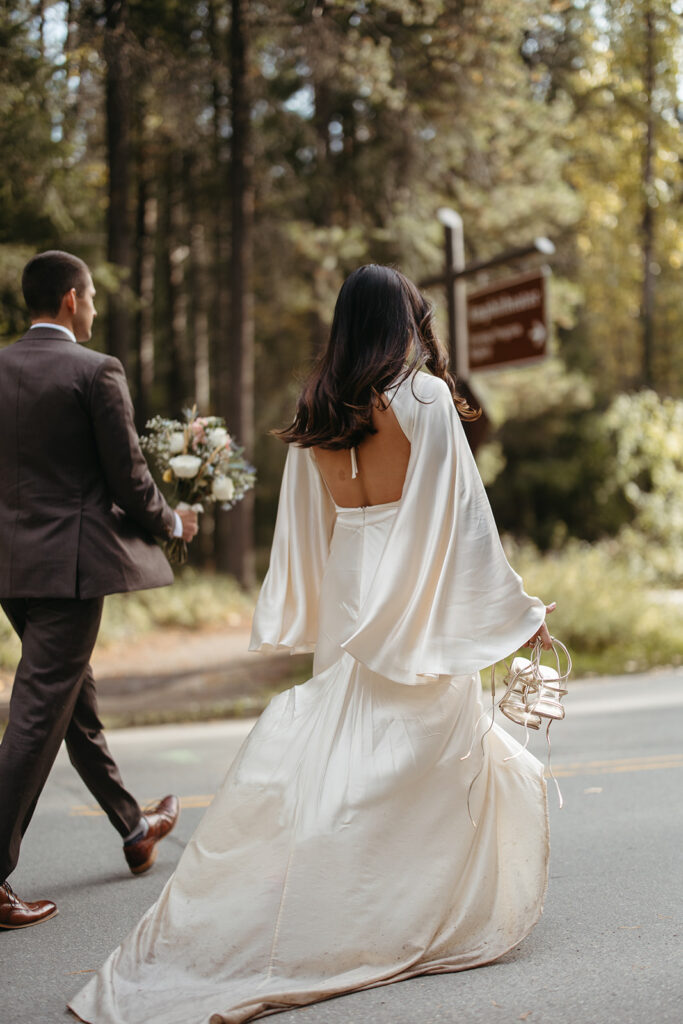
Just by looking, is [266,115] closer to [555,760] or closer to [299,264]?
[299,264]

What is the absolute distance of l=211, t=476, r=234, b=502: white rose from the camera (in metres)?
4.44

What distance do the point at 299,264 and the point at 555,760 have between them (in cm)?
1399

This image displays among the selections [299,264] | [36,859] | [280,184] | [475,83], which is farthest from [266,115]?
[36,859]

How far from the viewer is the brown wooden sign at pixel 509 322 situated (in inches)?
409

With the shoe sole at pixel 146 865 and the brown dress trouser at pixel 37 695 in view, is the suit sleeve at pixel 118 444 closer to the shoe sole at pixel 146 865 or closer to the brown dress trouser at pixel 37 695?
the brown dress trouser at pixel 37 695

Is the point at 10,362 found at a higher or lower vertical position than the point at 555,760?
higher

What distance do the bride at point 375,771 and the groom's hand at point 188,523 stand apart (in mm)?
924

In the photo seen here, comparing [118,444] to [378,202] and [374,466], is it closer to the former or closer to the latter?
[374,466]

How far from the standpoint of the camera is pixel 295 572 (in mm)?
3764

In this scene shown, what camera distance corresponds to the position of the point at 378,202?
18.8 meters

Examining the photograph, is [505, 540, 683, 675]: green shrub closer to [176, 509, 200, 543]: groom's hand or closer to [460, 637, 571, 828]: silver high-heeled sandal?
[176, 509, 200, 543]: groom's hand

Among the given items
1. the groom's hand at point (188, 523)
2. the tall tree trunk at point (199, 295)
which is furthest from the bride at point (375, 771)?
the tall tree trunk at point (199, 295)

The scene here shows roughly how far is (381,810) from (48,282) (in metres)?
2.38

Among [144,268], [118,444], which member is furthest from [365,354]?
[144,268]
